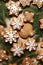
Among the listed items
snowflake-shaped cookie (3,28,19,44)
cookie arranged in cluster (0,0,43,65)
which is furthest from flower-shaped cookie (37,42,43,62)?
snowflake-shaped cookie (3,28,19,44)

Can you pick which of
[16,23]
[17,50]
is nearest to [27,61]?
[17,50]

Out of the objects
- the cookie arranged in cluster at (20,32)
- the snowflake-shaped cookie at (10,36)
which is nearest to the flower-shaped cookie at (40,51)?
the cookie arranged in cluster at (20,32)

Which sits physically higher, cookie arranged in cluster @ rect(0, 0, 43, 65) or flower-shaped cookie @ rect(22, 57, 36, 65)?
cookie arranged in cluster @ rect(0, 0, 43, 65)

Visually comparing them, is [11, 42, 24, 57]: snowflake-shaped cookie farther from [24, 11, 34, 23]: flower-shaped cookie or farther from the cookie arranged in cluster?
[24, 11, 34, 23]: flower-shaped cookie

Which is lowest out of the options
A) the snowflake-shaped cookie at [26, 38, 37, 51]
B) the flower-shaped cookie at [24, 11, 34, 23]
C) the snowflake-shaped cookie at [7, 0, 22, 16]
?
the snowflake-shaped cookie at [26, 38, 37, 51]

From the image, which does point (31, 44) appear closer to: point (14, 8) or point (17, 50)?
point (17, 50)


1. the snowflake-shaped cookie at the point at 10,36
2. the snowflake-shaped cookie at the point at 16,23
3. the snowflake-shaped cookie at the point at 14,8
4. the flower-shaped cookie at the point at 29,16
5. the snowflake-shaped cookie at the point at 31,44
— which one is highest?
the snowflake-shaped cookie at the point at 14,8

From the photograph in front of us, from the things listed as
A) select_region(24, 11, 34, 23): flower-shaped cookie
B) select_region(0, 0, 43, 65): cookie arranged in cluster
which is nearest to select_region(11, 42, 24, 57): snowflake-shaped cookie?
select_region(0, 0, 43, 65): cookie arranged in cluster

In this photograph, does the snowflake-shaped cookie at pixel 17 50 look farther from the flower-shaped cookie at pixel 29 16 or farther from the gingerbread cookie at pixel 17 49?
the flower-shaped cookie at pixel 29 16

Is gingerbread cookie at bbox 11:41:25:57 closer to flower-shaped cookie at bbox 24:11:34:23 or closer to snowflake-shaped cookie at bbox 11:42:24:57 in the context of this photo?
snowflake-shaped cookie at bbox 11:42:24:57
